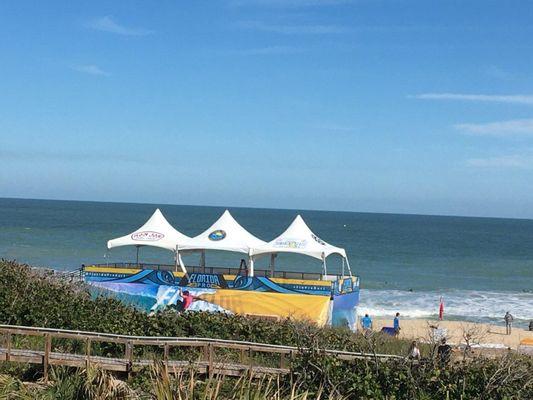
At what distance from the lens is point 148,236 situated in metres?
26.2

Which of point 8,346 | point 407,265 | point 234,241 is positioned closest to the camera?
point 8,346

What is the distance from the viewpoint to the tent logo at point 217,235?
25422mm

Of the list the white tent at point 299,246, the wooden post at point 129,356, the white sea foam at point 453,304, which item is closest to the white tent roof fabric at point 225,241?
the white tent at point 299,246

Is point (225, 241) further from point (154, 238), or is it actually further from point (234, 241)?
point (154, 238)

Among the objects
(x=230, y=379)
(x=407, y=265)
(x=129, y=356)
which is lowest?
(x=407, y=265)

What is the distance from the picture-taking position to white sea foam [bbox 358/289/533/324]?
35.7 metres

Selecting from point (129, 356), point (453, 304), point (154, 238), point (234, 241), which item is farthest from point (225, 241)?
point (453, 304)

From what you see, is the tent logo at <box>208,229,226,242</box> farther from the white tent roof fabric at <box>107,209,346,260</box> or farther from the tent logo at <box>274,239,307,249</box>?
the tent logo at <box>274,239,307,249</box>

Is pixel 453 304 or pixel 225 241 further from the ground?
pixel 225 241

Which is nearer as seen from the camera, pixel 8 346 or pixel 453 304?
pixel 8 346

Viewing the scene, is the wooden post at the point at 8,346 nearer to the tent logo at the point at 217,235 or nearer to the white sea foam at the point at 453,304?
the tent logo at the point at 217,235

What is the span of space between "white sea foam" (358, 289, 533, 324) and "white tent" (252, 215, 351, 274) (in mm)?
10138

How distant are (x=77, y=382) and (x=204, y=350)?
3227mm

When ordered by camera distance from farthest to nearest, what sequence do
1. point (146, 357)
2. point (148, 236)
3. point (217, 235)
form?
point (148, 236), point (217, 235), point (146, 357)
